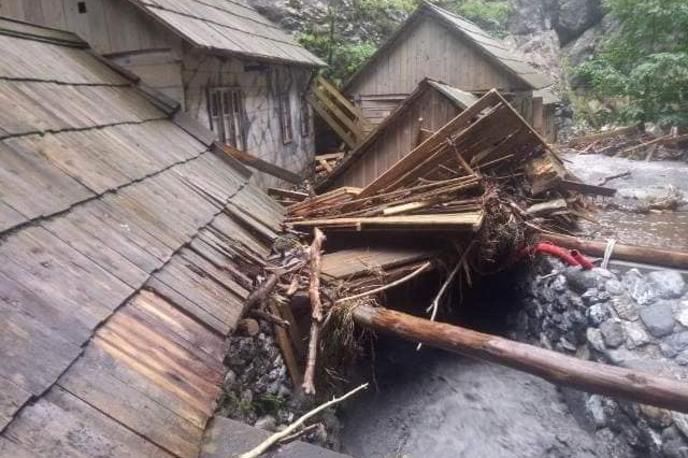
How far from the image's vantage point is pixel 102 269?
2.21m

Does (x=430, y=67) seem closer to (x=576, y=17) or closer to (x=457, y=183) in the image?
(x=457, y=183)

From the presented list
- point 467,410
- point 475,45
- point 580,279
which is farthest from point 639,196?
point 475,45

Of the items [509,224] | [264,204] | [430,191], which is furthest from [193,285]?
[509,224]

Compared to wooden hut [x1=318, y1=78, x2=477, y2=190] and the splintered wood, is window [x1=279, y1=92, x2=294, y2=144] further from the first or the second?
the splintered wood

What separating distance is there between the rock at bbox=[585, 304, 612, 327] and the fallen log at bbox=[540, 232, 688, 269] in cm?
86

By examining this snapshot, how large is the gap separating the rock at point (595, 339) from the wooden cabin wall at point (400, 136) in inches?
159

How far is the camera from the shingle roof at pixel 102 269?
1515 mm

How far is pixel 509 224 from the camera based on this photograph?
6.70 metres

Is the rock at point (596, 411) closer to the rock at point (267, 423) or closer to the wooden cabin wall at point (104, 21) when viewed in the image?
the rock at point (267, 423)

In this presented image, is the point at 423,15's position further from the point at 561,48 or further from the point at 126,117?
the point at 561,48

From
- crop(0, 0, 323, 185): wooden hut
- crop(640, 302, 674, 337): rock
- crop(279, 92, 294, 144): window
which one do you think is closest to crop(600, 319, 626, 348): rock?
crop(640, 302, 674, 337): rock

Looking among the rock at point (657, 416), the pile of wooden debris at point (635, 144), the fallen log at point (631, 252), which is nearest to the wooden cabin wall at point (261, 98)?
the fallen log at point (631, 252)

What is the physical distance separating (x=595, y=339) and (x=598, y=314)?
0.32m

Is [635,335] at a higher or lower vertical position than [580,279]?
lower
